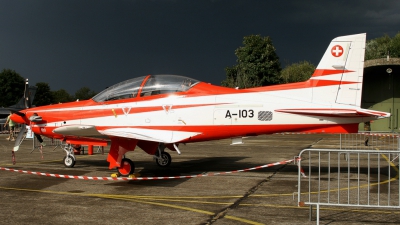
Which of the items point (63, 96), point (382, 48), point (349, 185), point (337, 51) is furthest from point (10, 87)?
point (349, 185)

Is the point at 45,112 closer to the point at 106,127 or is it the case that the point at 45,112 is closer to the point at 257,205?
the point at 106,127

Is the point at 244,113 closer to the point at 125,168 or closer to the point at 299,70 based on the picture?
the point at 125,168

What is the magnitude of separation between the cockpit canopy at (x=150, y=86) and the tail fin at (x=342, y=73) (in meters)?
3.54

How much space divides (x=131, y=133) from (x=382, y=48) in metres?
70.5

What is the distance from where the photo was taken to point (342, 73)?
440 inches

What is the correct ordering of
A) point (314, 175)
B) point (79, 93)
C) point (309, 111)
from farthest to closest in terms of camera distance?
1. point (79, 93)
2. point (314, 175)
3. point (309, 111)

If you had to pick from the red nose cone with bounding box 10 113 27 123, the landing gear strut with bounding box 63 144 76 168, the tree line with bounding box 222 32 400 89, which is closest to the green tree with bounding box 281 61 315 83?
the tree line with bounding box 222 32 400 89

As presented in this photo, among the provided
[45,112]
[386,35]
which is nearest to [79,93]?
[386,35]

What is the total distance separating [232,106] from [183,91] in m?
1.47

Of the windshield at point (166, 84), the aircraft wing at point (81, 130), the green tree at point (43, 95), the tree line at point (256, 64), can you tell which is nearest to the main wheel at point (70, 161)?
the aircraft wing at point (81, 130)

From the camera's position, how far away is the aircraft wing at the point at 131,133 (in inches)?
440

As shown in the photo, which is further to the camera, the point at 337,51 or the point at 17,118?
the point at 17,118

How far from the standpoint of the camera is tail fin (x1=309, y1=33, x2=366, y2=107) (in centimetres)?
1103

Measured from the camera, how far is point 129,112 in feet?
39.9
